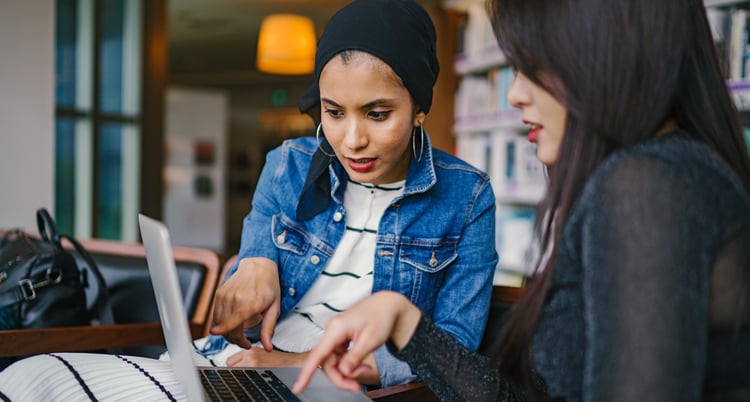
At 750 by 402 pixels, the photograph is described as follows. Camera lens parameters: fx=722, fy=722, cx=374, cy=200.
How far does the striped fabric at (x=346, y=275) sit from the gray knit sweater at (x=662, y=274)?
59 cm

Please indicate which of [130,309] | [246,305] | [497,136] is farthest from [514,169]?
[246,305]

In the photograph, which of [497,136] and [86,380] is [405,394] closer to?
[86,380]

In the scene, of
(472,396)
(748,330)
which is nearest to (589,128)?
(748,330)

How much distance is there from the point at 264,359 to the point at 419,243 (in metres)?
0.33

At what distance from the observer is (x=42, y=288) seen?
155 centimetres

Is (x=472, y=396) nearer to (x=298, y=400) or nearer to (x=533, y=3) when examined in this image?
(x=298, y=400)

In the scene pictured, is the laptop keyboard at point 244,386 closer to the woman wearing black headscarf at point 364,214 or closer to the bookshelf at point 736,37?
the woman wearing black headscarf at point 364,214

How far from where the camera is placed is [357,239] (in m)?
1.32

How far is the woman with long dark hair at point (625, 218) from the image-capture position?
2.13 ft

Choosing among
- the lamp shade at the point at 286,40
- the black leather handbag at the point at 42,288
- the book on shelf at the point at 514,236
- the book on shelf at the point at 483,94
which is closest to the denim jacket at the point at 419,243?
the black leather handbag at the point at 42,288

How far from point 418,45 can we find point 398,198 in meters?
0.27

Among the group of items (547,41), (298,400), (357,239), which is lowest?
(298,400)

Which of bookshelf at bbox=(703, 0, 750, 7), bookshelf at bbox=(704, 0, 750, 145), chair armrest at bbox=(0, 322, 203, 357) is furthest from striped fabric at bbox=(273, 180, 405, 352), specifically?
bookshelf at bbox=(703, 0, 750, 7)

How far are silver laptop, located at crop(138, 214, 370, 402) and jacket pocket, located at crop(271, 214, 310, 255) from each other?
11.4 inches
